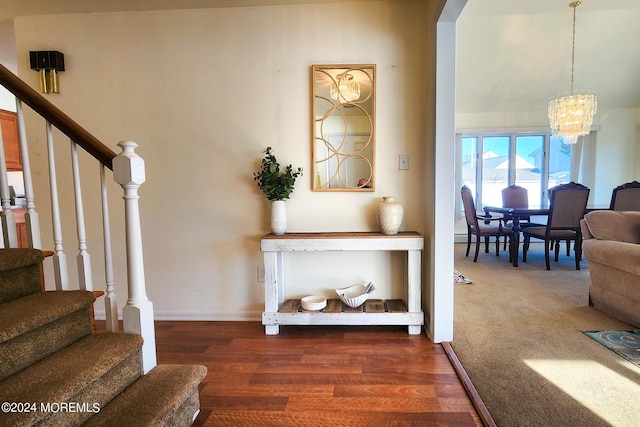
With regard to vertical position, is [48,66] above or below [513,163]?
above

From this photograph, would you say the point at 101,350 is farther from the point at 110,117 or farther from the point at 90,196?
the point at 110,117

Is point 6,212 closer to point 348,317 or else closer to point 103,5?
point 103,5

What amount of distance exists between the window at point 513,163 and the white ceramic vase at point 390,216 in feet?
13.6

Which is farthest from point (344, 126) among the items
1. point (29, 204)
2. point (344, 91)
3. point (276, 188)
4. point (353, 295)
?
point (29, 204)

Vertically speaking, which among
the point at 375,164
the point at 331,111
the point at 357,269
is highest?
the point at 331,111

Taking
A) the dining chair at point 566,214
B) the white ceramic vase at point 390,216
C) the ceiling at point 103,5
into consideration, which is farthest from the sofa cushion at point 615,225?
the ceiling at point 103,5

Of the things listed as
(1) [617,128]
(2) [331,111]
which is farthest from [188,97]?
(1) [617,128]

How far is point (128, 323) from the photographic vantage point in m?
1.37

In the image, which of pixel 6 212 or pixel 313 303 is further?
pixel 313 303

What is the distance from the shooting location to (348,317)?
2127 millimetres

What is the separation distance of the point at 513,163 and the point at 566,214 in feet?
6.97

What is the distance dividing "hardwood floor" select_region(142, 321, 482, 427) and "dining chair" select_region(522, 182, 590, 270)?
9.45ft

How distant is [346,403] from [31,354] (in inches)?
50.4

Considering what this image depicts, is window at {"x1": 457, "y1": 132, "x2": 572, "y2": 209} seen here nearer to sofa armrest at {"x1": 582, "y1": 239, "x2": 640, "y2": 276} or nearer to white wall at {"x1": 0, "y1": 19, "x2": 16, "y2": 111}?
sofa armrest at {"x1": 582, "y1": 239, "x2": 640, "y2": 276}
